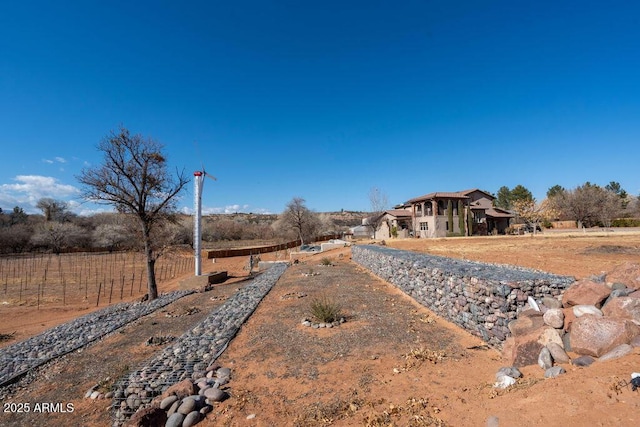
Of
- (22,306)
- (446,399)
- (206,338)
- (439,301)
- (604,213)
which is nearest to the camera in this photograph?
(446,399)

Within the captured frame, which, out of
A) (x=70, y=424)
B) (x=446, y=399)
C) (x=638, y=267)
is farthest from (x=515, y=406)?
(x=70, y=424)

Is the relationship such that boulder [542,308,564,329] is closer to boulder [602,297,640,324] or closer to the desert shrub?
boulder [602,297,640,324]

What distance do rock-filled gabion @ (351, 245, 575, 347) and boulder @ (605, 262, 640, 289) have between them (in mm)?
679

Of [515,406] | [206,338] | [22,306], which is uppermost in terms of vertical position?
[515,406]

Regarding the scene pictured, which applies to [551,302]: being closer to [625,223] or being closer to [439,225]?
[439,225]

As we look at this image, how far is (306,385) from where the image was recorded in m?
5.79

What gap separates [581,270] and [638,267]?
8.50 m

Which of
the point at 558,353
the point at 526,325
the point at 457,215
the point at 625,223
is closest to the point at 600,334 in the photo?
the point at 558,353

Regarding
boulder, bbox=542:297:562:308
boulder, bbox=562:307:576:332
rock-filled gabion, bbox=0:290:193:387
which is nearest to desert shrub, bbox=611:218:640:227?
boulder, bbox=542:297:562:308

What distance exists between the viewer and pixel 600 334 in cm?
460

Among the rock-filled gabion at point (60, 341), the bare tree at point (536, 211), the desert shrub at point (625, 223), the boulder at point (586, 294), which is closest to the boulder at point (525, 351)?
the boulder at point (586, 294)

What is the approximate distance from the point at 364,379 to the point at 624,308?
4424mm

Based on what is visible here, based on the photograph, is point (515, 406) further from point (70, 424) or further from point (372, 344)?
point (70, 424)

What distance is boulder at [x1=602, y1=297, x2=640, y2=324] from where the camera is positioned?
15.5 ft
